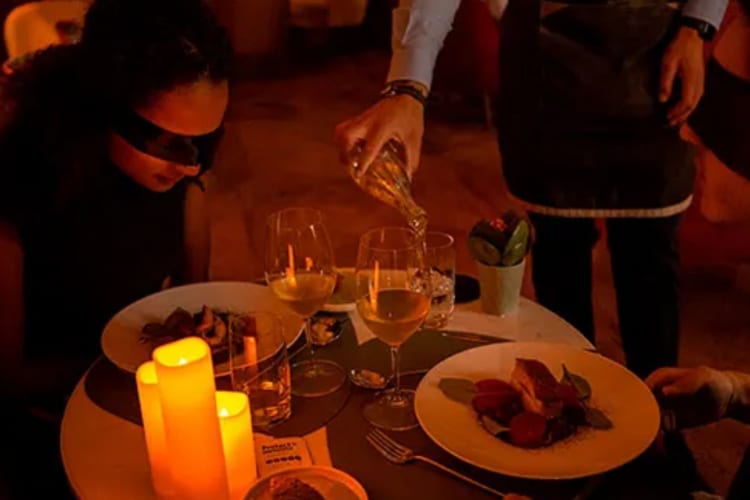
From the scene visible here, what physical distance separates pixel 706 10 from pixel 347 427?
3.88 ft

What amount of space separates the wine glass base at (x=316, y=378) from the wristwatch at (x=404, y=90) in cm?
55

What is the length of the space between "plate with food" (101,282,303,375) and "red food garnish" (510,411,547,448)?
0.40 metres

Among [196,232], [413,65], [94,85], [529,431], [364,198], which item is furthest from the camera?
[364,198]

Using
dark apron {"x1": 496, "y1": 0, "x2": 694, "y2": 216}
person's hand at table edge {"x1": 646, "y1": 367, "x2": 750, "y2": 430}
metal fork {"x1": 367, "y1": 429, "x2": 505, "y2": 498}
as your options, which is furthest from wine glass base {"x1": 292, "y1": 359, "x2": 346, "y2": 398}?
dark apron {"x1": 496, "y1": 0, "x2": 694, "y2": 216}

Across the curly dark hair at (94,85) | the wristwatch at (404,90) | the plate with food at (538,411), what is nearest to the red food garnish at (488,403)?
the plate with food at (538,411)

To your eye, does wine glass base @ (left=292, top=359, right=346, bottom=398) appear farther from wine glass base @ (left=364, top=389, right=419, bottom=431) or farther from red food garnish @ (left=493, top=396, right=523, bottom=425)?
red food garnish @ (left=493, top=396, right=523, bottom=425)

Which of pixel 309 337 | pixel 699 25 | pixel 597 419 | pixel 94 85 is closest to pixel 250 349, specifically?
pixel 309 337

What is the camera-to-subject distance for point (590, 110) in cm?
200

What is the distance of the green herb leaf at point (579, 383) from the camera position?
1.26 meters

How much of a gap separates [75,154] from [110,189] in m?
0.15

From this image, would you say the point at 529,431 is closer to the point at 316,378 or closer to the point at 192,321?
the point at 316,378

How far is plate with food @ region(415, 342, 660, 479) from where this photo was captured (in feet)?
3.73

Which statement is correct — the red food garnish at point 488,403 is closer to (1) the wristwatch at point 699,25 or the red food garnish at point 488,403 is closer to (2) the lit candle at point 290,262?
(2) the lit candle at point 290,262

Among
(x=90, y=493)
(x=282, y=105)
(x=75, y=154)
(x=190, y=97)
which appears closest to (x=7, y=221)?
(x=75, y=154)
